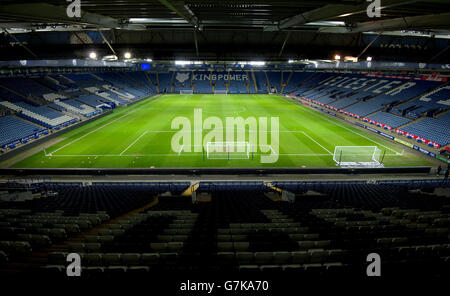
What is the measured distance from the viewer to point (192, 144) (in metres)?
25.6

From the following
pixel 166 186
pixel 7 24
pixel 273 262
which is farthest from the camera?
pixel 166 186

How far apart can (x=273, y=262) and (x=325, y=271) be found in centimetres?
141

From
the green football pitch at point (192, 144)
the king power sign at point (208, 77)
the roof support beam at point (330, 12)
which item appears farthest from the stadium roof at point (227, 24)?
the king power sign at point (208, 77)

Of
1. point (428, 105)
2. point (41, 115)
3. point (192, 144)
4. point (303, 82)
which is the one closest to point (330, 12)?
point (192, 144)

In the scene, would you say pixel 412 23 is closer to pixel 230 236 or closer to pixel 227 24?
pixel 227 24

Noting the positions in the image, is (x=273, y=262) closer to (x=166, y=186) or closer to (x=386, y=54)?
(x=166, y=186)

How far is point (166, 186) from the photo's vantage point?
1656 centimetres

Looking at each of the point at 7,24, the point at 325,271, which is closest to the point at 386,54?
the point at 325,271

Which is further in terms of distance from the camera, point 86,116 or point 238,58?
point 86,116

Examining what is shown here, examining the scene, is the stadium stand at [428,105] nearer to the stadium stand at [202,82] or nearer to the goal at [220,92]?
the goal at [220,92]

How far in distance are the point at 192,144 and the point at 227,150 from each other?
4.42 metres

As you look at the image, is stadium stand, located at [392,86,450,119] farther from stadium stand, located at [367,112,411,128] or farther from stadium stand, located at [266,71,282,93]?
stadium stand, located at [266,71,282,93]
